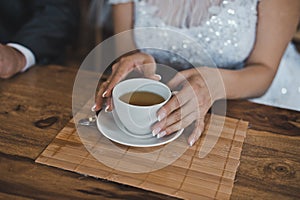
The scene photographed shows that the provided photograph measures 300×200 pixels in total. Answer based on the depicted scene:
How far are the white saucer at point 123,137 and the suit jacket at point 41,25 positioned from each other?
0.45 meters

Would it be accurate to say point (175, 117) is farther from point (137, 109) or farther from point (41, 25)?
point (41, 25)

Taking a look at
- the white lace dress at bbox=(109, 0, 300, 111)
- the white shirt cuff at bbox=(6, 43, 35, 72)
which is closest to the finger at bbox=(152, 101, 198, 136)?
the white lace dress at bbox=(109, 0, 300, 111)

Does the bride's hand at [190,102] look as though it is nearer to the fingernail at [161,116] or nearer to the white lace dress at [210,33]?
the fingernail at [161,116]

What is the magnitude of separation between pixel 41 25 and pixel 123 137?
0.62 metres

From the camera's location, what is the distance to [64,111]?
3.04 feet

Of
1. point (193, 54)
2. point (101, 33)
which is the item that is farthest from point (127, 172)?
point (101, 33)

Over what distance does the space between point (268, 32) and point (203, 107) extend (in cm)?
35

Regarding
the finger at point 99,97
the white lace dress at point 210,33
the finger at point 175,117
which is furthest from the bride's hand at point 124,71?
the white lace dress at point 210,33

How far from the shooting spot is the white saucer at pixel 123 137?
2.64 feet

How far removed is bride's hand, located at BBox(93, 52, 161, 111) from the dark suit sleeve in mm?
335

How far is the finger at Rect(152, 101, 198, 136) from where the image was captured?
31.8 inches

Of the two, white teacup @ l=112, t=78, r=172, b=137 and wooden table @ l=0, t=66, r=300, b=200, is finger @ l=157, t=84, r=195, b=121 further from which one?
wooden table @ l=0, t=66, r=300, b=200

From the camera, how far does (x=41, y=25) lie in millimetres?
1297

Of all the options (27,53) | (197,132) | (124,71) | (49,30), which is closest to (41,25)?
(49,30)
